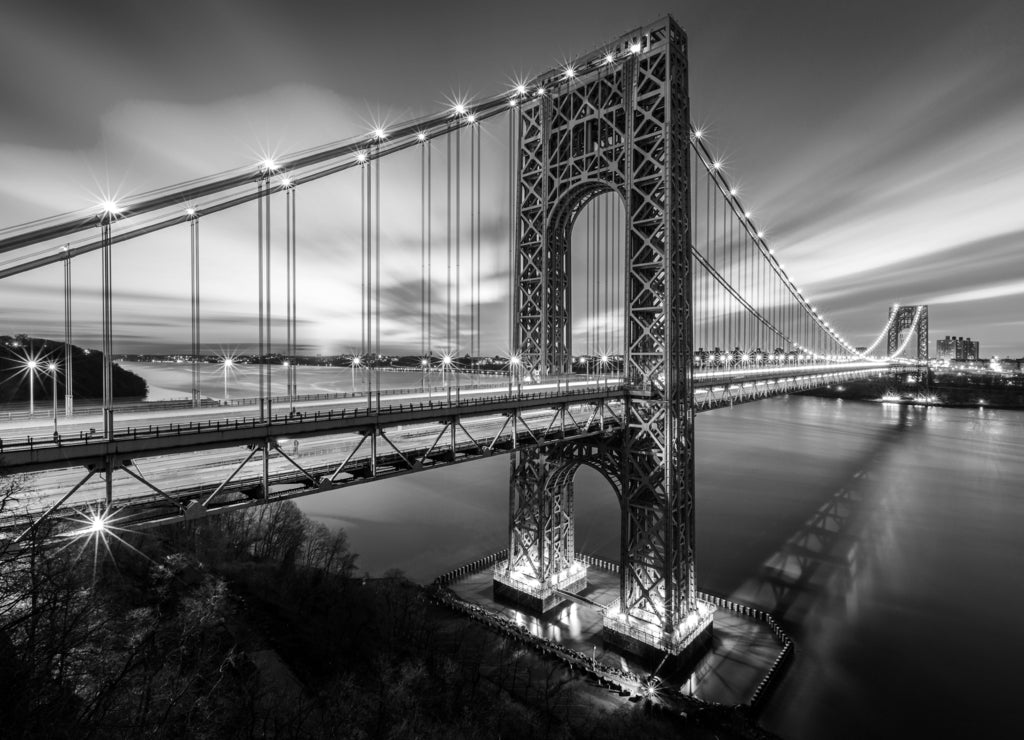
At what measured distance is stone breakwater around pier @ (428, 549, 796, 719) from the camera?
54.4ft

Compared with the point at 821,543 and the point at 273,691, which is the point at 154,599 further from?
the point at 821,543

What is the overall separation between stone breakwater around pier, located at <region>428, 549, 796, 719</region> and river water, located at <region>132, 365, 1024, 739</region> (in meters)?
0.77

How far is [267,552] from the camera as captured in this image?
2875cm

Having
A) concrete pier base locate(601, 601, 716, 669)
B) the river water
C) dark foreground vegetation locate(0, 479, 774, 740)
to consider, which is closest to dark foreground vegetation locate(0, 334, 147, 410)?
the river water

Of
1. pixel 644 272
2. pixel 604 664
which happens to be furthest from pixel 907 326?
pixel 604 664

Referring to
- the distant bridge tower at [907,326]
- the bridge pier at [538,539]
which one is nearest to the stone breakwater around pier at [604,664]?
the bridge pier at [538,539]

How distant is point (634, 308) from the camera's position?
62.7 feet

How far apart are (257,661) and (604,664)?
41.7ft

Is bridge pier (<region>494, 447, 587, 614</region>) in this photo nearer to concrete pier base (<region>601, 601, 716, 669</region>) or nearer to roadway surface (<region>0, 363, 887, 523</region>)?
concrete pier base (<region>601, 601, 716, 669</region>)

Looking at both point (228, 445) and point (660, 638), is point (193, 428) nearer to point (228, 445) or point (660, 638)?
point (228, 445)

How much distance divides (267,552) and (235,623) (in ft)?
39.2

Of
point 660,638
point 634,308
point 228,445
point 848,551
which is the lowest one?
point 848,551

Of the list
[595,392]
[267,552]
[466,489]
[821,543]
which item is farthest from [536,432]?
[466,489]

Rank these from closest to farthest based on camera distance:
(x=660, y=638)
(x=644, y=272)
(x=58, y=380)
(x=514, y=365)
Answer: (x=660, y=638)
(x=644, y=272)
(x=514, y=365)
(x=58, y=380)
